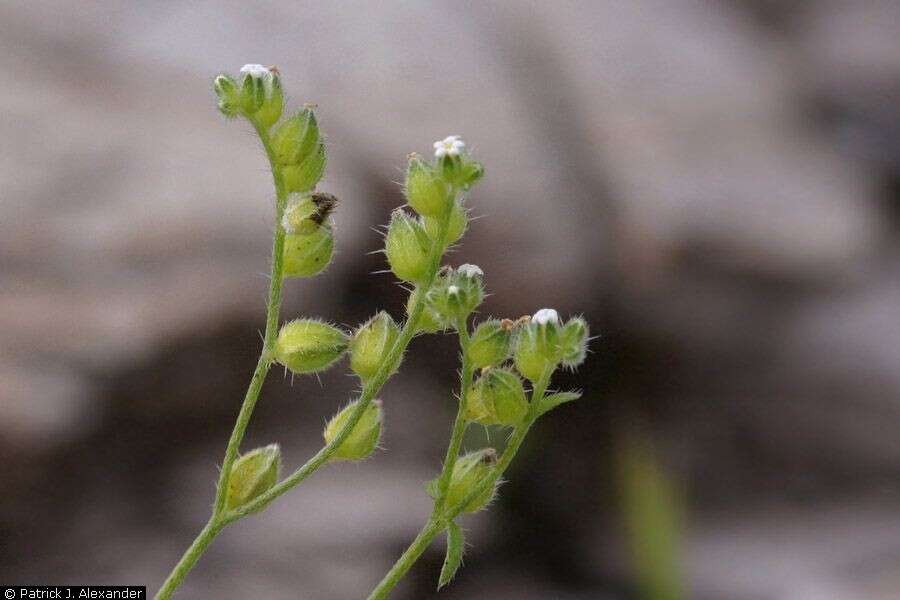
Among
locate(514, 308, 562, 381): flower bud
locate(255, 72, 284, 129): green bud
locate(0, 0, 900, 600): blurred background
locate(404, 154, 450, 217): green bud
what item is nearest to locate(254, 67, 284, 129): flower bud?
locate(255, 72, 284, 129): green bud

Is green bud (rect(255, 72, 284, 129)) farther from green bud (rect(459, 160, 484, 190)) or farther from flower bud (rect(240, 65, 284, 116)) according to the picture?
green bud (rect(459, 160, 484, 190))

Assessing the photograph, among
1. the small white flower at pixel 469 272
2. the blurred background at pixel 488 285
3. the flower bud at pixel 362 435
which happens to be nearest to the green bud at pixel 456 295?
the small white flower at pixel 469 272

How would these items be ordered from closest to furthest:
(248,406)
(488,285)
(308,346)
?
(248,406) → (308,346) → (488,285)

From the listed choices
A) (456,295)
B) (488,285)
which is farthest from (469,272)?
(488,285)

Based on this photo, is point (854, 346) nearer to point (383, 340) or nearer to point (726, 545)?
point (726, 545)

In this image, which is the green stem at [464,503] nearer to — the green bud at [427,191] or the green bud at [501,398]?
the green bud at [501,398]

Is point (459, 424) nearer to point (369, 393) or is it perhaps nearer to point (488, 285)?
point (369, 393)

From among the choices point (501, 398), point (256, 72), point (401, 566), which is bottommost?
point (401, 566)
